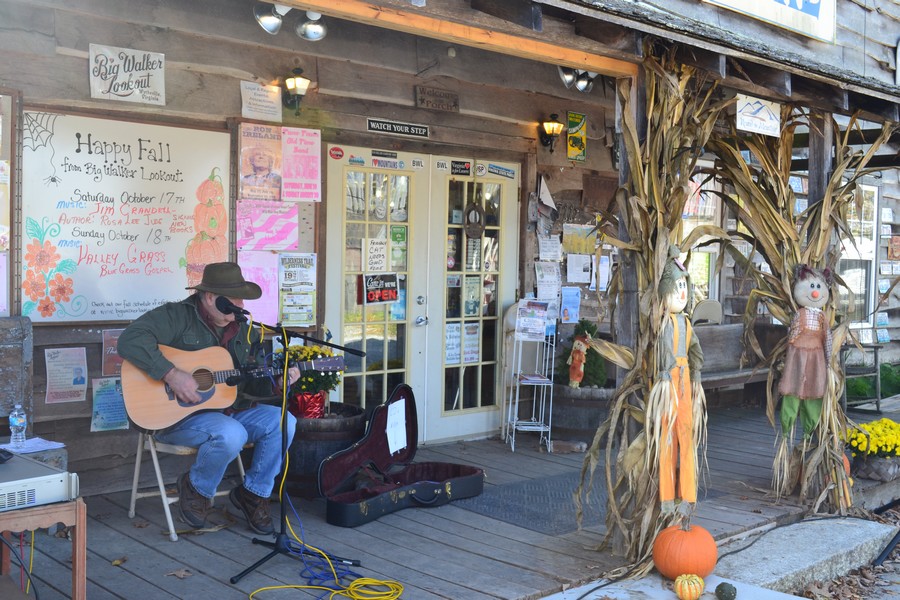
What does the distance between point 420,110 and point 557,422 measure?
2.84m

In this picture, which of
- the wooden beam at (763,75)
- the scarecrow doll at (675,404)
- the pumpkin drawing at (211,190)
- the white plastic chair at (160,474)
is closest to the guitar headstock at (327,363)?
the white plastic chair at (160,474)

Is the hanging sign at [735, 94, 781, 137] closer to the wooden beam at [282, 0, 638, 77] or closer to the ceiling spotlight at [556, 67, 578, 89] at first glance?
the wooden beam at [282, 0, 638, 77]

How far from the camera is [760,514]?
5.48 m

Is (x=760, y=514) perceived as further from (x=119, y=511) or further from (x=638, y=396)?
(x=119, y=511)

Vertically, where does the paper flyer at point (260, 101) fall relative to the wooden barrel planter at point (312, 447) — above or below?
above

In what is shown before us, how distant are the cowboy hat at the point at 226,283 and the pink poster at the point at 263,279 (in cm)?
85

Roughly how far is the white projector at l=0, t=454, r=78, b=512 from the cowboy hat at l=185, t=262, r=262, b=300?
182 centimetres

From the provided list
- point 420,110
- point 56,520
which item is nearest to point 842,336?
point 420,110

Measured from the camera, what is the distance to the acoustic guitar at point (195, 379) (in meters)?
4.64

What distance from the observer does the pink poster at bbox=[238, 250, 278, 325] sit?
5926mm

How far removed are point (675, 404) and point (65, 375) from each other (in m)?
3.47

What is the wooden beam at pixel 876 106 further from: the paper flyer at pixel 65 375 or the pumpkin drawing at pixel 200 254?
the paper flyer at pixel 65 375

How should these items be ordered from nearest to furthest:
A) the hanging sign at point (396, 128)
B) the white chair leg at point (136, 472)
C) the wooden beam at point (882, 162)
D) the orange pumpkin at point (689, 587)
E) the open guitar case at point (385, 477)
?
the orange pumpkin at point (689, 587), the white chair leg at point (136, 472), the open guitar case at point (385, 477), the hanging sign at point (396, 128), the wooden beam at point (882, 162)

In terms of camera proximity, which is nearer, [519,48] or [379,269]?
[519,48]
